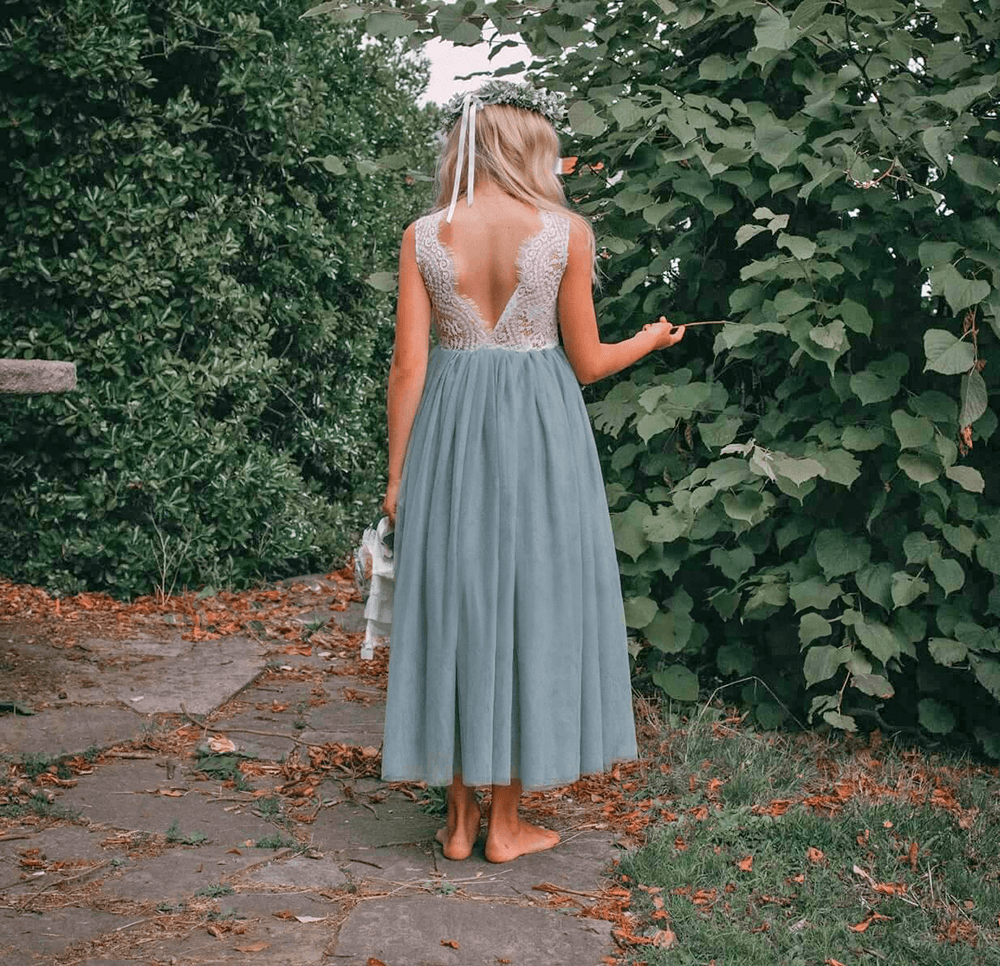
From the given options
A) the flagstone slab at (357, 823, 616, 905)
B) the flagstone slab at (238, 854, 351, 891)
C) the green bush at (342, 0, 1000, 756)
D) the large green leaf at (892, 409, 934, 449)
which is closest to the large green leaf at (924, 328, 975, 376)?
the green bush at (342, 0, 1000, 756)

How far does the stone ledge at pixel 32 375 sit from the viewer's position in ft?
12.7

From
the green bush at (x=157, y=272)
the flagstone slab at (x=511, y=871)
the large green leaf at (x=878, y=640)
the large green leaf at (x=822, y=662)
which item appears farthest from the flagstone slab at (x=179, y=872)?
the green bush at (x=157, y=272)

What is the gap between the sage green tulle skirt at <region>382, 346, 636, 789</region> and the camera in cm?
306

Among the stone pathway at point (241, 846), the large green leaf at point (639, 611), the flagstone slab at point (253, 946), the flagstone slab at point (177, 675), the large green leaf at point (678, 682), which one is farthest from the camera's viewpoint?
the flagstone slab at point (177, 675)

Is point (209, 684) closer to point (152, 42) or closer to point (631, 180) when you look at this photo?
point (631, 180)

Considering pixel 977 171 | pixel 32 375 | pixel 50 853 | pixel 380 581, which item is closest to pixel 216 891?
pixel 50 853

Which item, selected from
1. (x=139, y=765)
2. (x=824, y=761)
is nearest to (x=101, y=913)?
(x=139, y=765)

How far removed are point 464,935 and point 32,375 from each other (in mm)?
2261

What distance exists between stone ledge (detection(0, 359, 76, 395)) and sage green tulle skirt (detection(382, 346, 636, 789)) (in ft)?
4.73

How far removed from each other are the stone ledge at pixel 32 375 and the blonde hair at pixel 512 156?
5.09 feet

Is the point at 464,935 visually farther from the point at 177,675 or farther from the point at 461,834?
the point at 177,675

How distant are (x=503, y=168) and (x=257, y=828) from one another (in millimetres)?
1890

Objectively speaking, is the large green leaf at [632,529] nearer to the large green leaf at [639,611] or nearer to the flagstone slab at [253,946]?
the large green leaf at [639,611]

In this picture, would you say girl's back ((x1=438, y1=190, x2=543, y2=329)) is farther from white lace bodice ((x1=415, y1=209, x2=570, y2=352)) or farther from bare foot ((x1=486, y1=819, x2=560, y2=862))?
bare foot ((x1=486, y1=819, x2=560, y2=862))
